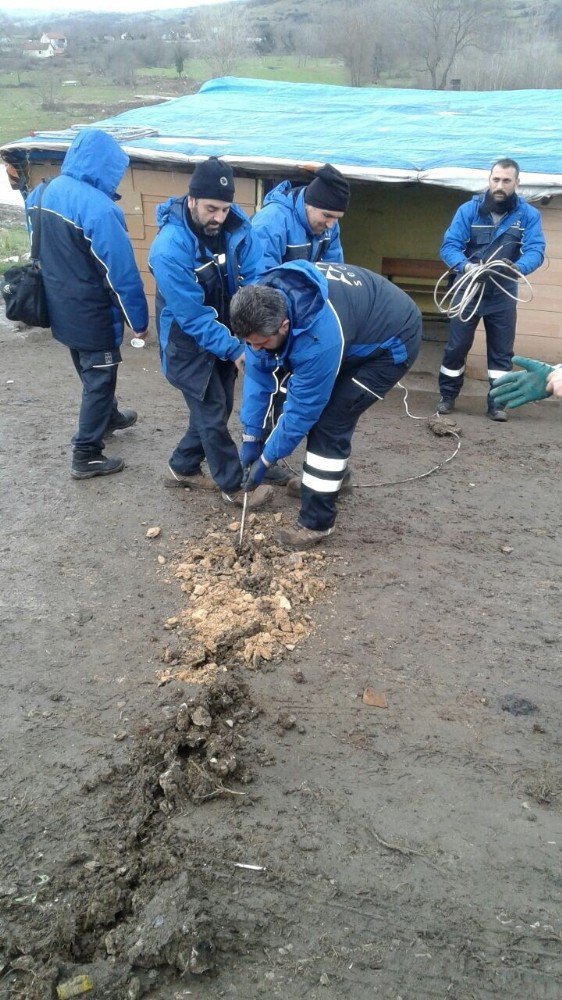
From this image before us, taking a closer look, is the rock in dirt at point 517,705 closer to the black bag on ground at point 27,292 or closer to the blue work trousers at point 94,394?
the blue work trousers at point 94,394

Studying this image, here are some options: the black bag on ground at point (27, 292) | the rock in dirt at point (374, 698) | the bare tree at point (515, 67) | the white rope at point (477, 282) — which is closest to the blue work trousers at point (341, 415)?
the rock in dirt at point (374, 698)

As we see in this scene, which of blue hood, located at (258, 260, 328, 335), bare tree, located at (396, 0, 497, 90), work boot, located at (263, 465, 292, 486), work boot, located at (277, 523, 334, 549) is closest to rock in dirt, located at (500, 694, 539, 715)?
work boot, located at (277, 523, 334, 549)

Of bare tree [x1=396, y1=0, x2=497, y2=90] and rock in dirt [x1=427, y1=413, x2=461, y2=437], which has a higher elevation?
bare tree [x1=396, y1=0, x2=497, y2=90]

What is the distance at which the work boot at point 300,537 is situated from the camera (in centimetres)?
441

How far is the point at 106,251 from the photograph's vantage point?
4.42 metres

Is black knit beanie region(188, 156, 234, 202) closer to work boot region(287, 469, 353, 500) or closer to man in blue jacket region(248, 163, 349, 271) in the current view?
man in blue jacket region(248, 163, 349, 271)

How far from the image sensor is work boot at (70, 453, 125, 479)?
5.16 m

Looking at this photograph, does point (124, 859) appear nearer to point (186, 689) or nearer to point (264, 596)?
point (186, 689)

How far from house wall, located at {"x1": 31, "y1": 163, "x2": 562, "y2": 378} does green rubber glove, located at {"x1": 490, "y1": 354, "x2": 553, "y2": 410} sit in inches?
139

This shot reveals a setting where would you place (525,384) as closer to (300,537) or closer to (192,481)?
(300,537)

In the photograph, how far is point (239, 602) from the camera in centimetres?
388

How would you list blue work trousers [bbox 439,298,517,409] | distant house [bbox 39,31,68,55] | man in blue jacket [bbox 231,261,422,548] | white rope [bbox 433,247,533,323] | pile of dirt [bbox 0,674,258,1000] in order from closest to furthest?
pile of dirt [bbox 0,674,258,1000], man in blue jacket [bbox 231,261,422,548], white rope [bbox 433,247,533,323], blue work trousers [bbox 439,298,517,409], distant house [bbox 39,31,68,55]

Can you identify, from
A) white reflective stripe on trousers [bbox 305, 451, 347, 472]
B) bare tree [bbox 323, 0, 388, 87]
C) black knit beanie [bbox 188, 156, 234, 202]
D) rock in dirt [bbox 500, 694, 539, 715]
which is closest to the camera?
rock in dirt [bbox 500, 694, 539, 715]

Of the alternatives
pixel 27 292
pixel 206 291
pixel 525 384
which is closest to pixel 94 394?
pixel 27 292
